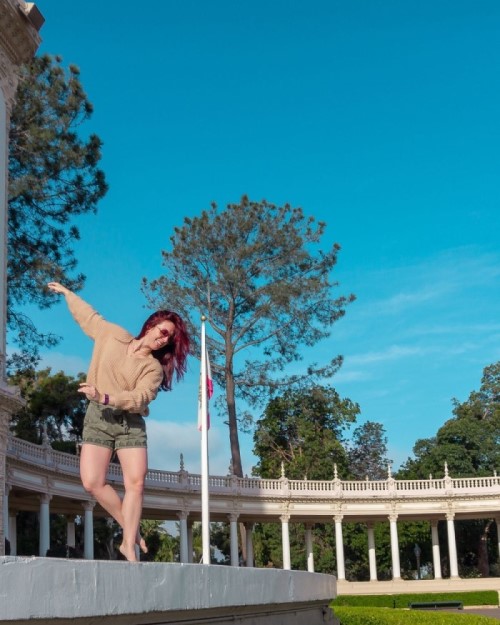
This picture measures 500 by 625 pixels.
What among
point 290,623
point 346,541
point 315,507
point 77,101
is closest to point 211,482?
point 315,507

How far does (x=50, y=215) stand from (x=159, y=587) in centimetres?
3448

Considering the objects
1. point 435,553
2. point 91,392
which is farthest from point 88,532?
point 91,392

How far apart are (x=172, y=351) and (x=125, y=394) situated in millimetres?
674

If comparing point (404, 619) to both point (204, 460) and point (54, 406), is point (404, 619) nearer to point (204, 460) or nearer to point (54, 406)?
point (204, 460)

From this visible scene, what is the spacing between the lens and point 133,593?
4168mm

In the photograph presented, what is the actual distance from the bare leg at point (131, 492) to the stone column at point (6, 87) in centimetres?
1910

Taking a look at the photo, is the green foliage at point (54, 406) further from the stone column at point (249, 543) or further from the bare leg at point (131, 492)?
the bare leg at point (131, 492)

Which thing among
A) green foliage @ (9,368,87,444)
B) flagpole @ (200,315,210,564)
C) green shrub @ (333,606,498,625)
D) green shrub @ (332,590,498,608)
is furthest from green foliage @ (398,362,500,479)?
green shrub @ (333,606,498,625)

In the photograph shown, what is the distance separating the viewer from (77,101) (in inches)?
1495

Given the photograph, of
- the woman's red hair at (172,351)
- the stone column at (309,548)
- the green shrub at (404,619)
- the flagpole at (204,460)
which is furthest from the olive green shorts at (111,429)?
the stone column at (309,548)

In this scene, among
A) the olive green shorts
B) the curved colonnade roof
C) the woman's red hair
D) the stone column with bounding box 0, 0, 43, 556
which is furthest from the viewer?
the curved colonnade roof

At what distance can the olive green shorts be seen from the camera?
21.0ft

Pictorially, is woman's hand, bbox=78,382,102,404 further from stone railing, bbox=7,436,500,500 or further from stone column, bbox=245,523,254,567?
stone column, bbox=245,523,254,567

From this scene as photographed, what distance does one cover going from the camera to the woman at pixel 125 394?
6.33 metres
